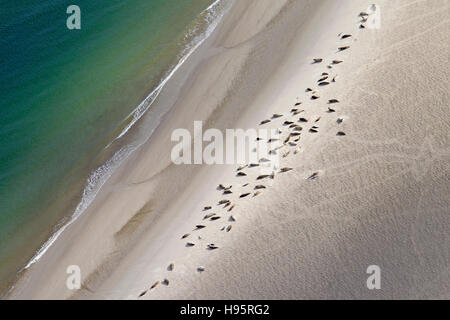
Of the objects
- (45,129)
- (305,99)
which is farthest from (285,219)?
(45,129)

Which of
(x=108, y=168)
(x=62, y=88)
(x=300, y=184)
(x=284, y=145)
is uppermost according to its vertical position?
(x=62, y=88)

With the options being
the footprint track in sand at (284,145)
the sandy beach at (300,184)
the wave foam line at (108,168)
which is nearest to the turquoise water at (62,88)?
the wave foam line at (108,168)

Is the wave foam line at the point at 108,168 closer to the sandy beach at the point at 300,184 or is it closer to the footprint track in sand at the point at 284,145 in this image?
the sandy beach at the point at 300,184

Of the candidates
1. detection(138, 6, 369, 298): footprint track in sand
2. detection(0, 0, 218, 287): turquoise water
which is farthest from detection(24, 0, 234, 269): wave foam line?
detection(138, 6, 369, 298): footprint track in sand

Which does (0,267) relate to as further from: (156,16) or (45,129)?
(156,16)

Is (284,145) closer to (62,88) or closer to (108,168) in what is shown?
(108,168)

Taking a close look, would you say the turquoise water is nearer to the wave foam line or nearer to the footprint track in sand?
the wave foam line

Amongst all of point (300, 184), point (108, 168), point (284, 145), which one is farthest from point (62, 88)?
point (300, 184)
